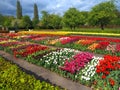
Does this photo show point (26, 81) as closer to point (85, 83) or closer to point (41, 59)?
point (85, 83)

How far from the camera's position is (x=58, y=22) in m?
61.3

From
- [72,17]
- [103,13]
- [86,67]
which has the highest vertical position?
[103,13]

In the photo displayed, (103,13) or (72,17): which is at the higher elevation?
(103,13)

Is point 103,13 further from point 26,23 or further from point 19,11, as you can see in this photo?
point 19,11

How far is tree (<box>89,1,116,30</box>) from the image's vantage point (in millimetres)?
43719

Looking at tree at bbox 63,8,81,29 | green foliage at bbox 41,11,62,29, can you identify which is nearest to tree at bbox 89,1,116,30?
tree at bbox 63,8,81,29

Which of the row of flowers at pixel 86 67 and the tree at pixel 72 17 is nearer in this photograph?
the row of flowers at pixel 86 67

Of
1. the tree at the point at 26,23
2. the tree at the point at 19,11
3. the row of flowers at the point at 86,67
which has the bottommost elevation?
the row of flowers at the point at 86,67

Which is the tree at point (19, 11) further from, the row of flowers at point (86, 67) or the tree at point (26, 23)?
the row of flowers at point (86, 67)

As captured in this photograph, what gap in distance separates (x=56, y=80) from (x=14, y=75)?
7.16ft

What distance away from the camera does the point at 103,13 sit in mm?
43281

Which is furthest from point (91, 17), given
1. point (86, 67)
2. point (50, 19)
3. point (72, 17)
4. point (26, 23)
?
point (86, 67)

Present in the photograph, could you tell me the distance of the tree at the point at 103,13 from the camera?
143 feet

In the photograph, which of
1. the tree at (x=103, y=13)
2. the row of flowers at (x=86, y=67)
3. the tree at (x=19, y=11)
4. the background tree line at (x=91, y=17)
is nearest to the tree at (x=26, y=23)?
the background tree line at (x=91, y=17)
